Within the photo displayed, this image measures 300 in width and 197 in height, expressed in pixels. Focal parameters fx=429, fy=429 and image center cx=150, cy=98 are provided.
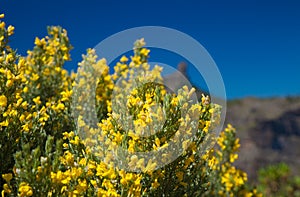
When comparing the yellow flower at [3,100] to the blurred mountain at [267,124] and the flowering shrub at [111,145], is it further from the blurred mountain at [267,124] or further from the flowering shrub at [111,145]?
the blurred mountain at [267,124]

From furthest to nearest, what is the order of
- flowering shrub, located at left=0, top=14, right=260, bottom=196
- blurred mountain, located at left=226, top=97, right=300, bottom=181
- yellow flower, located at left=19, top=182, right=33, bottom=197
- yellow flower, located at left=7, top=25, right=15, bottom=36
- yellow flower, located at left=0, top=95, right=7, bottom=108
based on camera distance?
blurred mountain, located at left=226, top=97, right=300, bottom=181 → yellow flower, located at left=7, top=25, right=15, bottom=36 → yellow flower, located at left=0, top=95, right=7, bottom=108 → flowering shrub, located at left=0, top=14, right=260, bottom=196 → yellow flower, located at left=19, top=182, right=33, bottom=197

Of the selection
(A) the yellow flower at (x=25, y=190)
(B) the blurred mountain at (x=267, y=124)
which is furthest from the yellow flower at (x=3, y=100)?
(B) the blurred mountain at (x=267, y=124)

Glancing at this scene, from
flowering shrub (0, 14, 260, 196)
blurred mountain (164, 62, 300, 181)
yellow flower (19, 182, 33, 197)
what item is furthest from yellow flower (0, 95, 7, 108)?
Answer: blurred mountain (164, 62, 300, 181)

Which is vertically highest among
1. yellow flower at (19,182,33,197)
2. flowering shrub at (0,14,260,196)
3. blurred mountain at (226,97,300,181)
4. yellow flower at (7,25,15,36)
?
blurred mountain at (226,97,300,181)

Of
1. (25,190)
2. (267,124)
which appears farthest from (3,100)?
(267,124)

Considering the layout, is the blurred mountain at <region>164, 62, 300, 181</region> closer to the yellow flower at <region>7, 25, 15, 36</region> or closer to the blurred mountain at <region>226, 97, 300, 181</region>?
the blurred mountain at <region>226, 97, 300, 181</region>

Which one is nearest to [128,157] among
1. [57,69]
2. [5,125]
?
[5,125]

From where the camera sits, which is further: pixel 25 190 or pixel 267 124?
pixel 267 124

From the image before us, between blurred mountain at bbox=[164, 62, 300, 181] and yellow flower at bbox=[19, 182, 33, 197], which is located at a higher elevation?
blurred mountain at bbox=[164, 62, 300, 181]

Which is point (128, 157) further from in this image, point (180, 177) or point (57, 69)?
point (57, 69)

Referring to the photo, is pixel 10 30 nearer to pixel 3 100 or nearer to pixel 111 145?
pixel 3 100

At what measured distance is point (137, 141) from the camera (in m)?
2.94

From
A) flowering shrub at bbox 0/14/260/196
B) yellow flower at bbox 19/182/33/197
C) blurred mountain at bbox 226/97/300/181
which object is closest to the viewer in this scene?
Answer: yellow flower at bbox 19/182/33/197

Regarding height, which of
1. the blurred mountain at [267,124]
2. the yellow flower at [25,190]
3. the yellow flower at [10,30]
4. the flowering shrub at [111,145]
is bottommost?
the yellow flower at [25,190]
